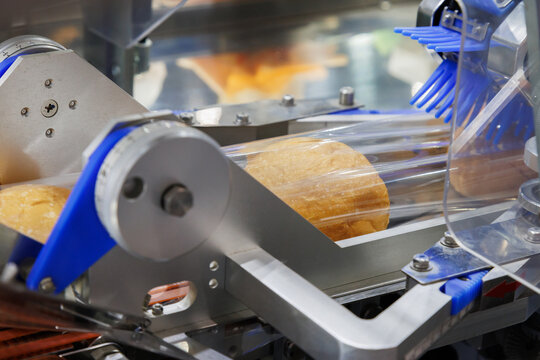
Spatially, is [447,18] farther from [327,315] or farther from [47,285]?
[47,285]

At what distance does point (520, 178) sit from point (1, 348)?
0.60 metres

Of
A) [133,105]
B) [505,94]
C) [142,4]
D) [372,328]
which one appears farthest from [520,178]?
[142,4]

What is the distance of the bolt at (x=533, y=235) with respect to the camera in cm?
92

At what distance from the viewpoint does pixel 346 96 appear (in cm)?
146

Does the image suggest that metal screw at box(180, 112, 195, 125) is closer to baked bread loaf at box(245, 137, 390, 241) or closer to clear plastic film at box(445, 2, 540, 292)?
baked bread loaf at box(245, 137, 390, 241)

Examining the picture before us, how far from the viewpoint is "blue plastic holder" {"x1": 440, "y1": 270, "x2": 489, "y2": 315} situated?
0.87 metres

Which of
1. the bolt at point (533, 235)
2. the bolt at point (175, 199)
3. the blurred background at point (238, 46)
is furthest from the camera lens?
the blurred background at point (238, 46)

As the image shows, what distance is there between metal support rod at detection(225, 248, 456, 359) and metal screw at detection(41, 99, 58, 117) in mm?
288

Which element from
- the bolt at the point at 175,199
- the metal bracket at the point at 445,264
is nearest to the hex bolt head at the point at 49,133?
the bolt at the point at 175,199

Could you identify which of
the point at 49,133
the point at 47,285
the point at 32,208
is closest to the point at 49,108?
the point at 49,133

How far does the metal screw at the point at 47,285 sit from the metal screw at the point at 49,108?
27 centimetres

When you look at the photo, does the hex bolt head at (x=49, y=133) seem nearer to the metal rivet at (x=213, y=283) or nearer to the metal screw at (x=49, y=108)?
the metal screw at (x=49, y=108)

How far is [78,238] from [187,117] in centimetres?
57

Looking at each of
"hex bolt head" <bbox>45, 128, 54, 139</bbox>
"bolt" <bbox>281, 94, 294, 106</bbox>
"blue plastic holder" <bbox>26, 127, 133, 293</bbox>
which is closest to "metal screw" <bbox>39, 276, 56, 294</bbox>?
"blue plastic holder" <bbox>26, 127, 133, 293</bbox>
